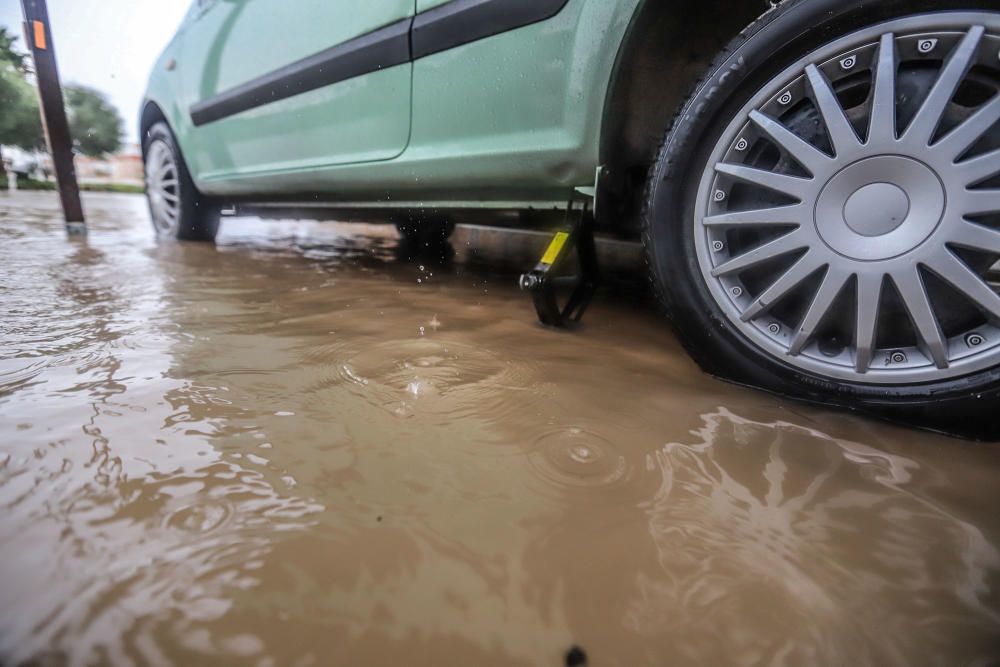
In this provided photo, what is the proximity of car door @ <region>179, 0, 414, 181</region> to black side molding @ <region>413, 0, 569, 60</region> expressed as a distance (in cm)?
9

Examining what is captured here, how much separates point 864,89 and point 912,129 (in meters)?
0.15

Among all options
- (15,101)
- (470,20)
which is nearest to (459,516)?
(470,20)

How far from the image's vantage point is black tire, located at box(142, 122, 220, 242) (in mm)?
2896

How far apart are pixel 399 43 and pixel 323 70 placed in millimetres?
430

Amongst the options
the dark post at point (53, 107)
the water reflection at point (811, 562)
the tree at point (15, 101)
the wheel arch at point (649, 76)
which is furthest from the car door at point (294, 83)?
the tree at point (15, 101)

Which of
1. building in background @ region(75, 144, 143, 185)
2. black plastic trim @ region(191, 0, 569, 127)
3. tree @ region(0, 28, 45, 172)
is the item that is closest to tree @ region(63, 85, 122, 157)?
building in background @ region(75, 144, 143, 185)

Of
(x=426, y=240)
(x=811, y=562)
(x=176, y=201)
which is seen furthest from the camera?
(x=426, y=240)

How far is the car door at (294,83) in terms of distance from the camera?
5.27 feet

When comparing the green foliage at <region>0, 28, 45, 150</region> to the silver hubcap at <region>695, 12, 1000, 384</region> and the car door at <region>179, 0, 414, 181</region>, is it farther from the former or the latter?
the silver hubcap at <region>695, 12, 1000, 384</region>

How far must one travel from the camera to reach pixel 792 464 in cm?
77

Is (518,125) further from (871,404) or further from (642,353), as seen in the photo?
(871,404)

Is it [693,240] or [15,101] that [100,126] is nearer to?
[15,101]

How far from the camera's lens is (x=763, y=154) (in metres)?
1.02

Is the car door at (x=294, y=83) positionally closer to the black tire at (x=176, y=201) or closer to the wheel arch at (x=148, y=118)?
the black tire at (x=176, y=201)
